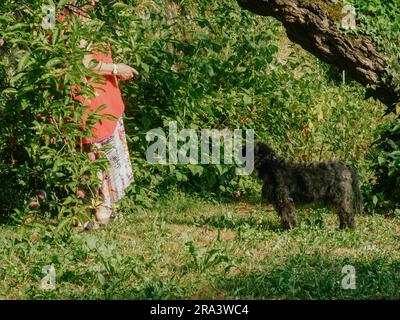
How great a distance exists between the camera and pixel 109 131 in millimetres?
7980

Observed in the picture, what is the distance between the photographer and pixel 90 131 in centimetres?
735

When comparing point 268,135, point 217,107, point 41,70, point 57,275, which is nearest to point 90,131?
point 41,70

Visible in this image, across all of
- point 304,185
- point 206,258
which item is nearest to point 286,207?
point 304,185

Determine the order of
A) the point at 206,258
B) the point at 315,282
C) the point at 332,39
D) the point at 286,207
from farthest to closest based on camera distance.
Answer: the point at 332,39 < the point at 286,207 < the point at 206,258 < the point at 315,282

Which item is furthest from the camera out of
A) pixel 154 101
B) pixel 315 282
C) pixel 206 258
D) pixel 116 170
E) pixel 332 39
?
pixel 154 101

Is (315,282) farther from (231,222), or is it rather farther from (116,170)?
(116,170)

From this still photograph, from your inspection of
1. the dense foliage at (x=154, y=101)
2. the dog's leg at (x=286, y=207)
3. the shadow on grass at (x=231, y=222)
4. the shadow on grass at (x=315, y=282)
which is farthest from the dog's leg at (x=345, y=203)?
the dense foliage at (x=154, y=101)

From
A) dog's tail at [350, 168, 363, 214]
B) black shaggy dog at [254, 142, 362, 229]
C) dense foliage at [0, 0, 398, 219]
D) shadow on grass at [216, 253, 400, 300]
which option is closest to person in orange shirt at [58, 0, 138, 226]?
dense foliage at [0, 0, 398, 219]

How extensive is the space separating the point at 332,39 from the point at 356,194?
5.72ft

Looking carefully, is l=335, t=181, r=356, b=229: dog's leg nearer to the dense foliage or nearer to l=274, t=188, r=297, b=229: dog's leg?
l=274, t=188, r=297, b=229: dog's leg

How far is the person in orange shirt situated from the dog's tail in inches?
89.0

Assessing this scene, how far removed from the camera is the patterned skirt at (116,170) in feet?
26.9
